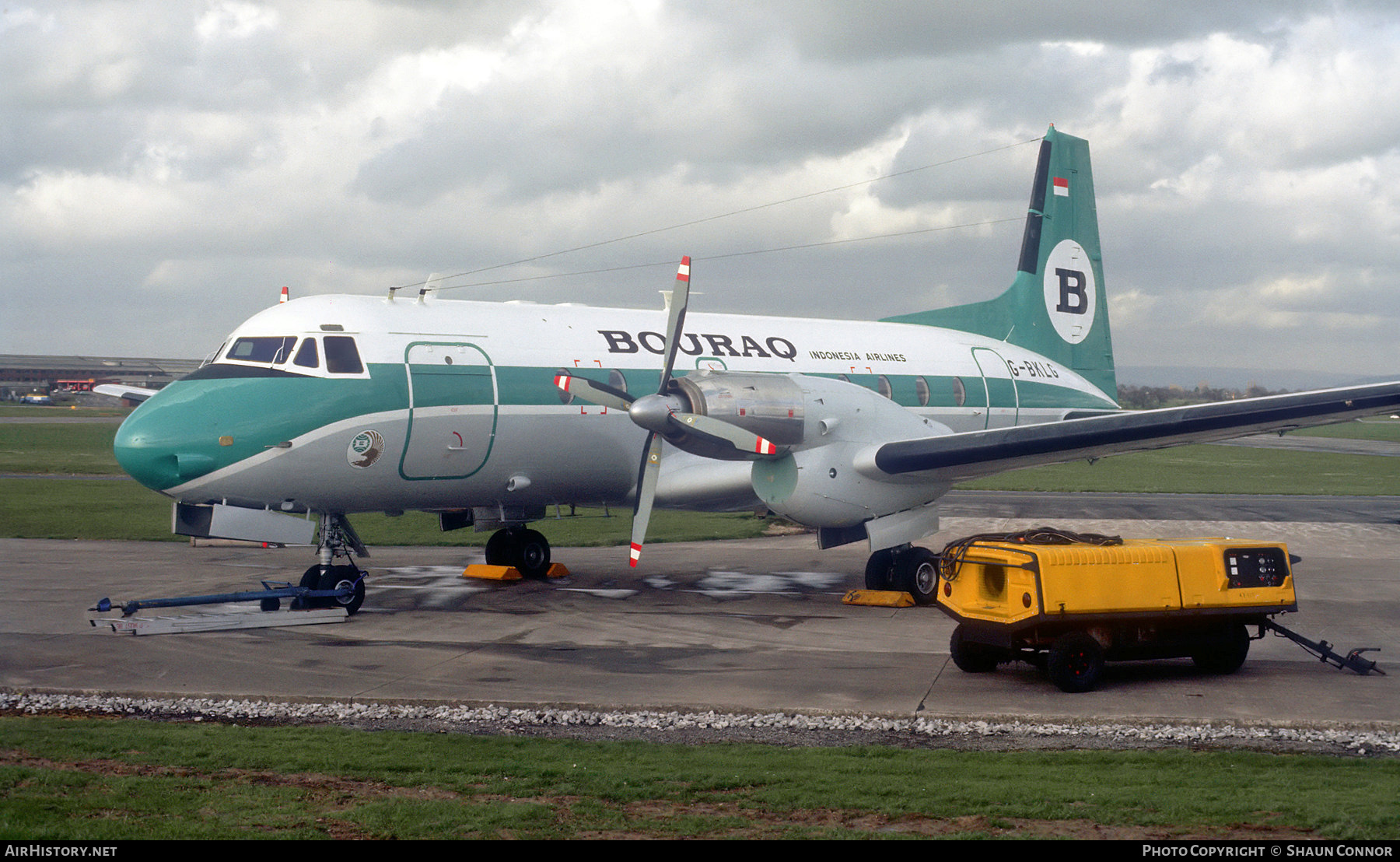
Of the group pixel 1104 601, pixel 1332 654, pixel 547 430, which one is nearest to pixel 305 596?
pixel 547 430

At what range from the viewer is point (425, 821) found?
706 centimetres

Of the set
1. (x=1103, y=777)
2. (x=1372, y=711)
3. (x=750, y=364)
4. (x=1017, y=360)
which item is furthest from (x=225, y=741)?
(x=1017, y=360)

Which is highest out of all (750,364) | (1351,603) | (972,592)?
(750,364)

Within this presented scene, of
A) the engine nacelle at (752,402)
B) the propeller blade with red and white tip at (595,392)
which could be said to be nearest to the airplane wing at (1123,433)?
the engine nacelle at (752,402)

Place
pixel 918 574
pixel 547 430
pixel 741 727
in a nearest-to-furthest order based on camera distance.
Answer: pixel 741 727, pixel 547 430, pixel 918 574

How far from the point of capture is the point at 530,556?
19.0m

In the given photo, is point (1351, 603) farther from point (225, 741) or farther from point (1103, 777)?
point (225, 741)

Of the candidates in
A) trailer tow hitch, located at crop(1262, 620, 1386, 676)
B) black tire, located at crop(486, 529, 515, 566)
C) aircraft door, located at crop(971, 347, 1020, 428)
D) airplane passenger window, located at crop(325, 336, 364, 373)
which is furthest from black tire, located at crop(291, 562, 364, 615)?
aircraft door, located at crop(971, 347, 1020, 428)

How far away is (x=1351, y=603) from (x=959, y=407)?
6733 mm

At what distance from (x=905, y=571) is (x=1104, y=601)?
6.20m

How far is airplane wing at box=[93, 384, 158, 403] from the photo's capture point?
63.7 ft

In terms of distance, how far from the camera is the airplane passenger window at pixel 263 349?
1505cm

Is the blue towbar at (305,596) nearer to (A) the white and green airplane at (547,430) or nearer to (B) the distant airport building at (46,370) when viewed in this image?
(A) the white and green airplane at (547,430)

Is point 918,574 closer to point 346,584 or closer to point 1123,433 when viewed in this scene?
point 1123,433
